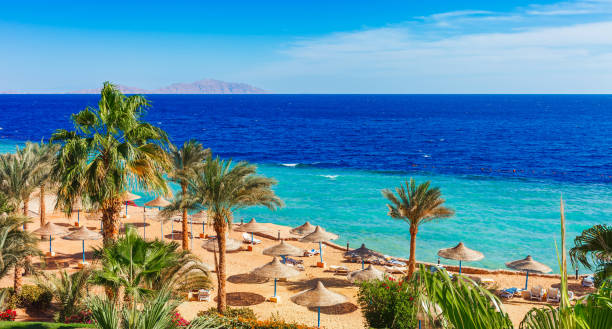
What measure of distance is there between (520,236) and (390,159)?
3831cm

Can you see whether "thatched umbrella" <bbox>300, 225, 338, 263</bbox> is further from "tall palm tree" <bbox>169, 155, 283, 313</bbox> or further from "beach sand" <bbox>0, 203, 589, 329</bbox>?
"tall palm tree" <bbox>169, 155, 283, 313</bbox>

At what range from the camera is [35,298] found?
17.1m

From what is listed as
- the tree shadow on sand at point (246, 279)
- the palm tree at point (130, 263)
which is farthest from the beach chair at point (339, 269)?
A: the palm tree at point (130, 263)

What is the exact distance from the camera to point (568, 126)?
120250 millimetres

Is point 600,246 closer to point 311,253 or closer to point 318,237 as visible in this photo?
point 318,237

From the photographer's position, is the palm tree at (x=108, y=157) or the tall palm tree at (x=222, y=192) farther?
the tall palm tree at (x=222, y=192)

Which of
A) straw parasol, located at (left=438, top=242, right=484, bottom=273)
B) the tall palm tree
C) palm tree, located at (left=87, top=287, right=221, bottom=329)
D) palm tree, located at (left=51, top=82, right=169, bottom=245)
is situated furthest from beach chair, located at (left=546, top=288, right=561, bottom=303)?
palm tree, located at (left=87, top=287, right=221, bottom=329)

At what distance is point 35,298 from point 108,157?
25.3ft

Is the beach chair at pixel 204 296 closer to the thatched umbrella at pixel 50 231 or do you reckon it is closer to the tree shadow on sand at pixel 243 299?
the tree shadow on sand at pixel 243 299

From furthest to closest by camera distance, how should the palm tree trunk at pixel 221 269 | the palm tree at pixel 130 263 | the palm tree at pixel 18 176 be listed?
the palm tree at pixel 18 176, the palm tree trunk at pixel 221 269, the palm tree at pixel 130 263

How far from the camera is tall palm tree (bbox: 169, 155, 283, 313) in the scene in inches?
683

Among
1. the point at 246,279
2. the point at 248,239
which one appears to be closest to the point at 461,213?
the point at 248,239

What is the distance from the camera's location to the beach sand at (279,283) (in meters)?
19.0

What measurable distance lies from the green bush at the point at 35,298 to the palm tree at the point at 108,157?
598 cm
